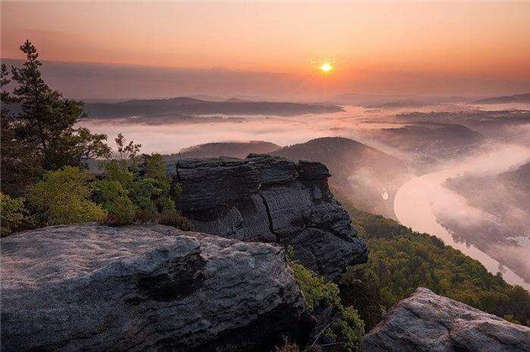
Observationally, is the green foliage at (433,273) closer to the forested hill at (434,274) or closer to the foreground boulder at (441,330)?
the forested hill at (434,274)

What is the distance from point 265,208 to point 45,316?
105ft

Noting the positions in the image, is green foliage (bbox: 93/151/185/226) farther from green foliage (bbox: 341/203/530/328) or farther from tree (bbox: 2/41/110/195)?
green foliage (bbox: 341/203/530/328)

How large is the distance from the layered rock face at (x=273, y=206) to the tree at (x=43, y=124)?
9.75m

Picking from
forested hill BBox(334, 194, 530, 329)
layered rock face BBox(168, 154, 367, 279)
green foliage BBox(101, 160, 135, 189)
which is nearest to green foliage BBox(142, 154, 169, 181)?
layered rock face BBox(168, 154, 367, 279)

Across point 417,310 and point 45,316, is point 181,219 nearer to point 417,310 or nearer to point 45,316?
point 45,316

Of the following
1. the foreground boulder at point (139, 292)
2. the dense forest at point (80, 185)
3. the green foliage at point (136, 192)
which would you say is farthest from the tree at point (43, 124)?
the foreground boulder at point (139, 292)

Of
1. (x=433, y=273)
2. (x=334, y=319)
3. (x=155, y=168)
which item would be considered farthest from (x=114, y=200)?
(x=433, y=273)

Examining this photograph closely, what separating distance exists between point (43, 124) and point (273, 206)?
26.4 metres

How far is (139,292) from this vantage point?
14.4m

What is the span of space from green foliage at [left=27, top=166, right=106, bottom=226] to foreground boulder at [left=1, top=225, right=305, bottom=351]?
319 centimetres

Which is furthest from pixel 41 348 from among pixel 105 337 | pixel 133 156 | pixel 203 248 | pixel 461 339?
pixel 133 156

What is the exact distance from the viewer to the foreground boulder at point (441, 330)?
53.6 feet

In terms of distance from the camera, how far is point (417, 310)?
19984 millimetres

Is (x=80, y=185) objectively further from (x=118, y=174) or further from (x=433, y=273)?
(x=433, y=273)
